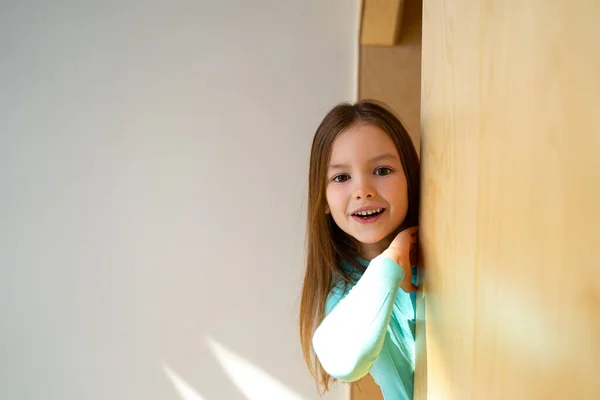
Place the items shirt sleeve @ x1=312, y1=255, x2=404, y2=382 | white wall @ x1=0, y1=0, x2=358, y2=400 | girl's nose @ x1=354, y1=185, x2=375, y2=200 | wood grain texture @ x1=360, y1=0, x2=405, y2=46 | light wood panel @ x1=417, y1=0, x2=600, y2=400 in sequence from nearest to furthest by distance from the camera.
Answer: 1. light wood panel @ x1=417, y1=0, x2=600, y2=400
2. shirt sleeve @ x1=312, y1=255, x2=404, y2=382
3. girl's nose @ x1=354, y1=185, x2=375, y2=200
4. wood grain texture @ x1=360, y1=0, x2=405, y2=46
5. white wall @ x1=0, y1=0, x2=358, y2=400

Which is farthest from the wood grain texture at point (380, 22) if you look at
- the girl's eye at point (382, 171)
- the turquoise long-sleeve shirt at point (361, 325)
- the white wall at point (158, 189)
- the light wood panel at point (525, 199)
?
the light wood panel at point (525, 199)

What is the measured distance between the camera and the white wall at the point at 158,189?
2234mm

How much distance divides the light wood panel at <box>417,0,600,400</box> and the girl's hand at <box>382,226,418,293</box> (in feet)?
1.18

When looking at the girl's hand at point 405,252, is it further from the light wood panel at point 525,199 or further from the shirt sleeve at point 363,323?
the light wood panel at point 525,199

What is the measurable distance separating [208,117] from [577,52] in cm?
215

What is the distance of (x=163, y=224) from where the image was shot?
89.4 inches

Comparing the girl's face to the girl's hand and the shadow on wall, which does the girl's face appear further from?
the shadow on wall

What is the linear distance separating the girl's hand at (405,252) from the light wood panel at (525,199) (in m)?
0.36

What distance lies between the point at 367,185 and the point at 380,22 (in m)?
1.06

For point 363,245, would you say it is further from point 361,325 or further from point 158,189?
point 158,189

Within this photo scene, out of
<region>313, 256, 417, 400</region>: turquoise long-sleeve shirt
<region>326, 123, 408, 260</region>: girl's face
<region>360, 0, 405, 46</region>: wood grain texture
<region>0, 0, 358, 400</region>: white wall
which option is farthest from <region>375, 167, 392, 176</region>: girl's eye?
<region>0, 0, 358, 400</region>: white wall

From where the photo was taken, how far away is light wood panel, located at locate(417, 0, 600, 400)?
0.54ft

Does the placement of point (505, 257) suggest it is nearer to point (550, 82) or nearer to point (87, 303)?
point (550, 82)

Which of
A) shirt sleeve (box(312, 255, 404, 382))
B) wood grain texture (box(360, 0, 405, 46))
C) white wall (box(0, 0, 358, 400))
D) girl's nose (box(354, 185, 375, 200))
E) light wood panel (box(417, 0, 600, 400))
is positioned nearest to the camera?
light wood panel (box(417, 0, 600, 400))
